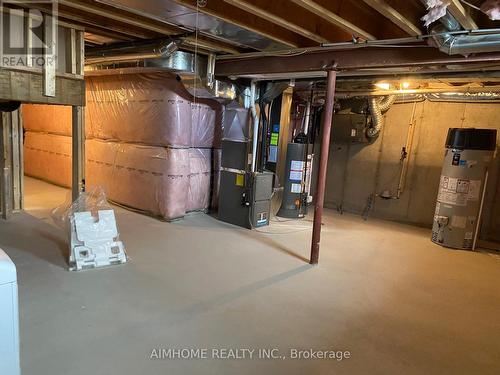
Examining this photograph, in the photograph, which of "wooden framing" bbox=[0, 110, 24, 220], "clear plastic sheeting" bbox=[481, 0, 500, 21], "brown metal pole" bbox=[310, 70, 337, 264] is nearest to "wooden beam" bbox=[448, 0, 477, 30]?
"clear plastic sheeting" bbox=[481, 0, 500, 21]

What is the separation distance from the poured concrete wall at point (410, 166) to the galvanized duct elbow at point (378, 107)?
18 cm

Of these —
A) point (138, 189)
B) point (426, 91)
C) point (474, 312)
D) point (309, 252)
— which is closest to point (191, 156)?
point (138, 189)

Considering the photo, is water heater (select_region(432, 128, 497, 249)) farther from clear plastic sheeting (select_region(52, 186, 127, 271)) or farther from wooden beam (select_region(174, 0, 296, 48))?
clear plastic sheeting (select_region(52, 186, 127, 271))

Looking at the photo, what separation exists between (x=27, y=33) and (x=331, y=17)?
7.97ft

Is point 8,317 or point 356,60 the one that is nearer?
point 8,317

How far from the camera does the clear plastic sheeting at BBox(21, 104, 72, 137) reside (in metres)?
6.12

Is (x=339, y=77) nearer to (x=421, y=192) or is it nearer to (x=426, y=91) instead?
(x=426, y=91)

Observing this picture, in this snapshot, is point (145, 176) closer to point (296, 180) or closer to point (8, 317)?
point (296, 180)

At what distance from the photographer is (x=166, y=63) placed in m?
3.75

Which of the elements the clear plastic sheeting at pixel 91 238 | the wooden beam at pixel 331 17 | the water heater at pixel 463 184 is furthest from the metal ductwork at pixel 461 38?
the clear plastic sheeting at pixel 91 238

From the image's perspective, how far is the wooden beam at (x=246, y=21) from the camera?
8.11ft

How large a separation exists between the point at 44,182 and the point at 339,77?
565 centimetres

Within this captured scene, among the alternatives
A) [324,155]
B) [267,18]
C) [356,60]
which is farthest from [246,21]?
[324,155]

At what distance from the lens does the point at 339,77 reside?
4.29 metres
